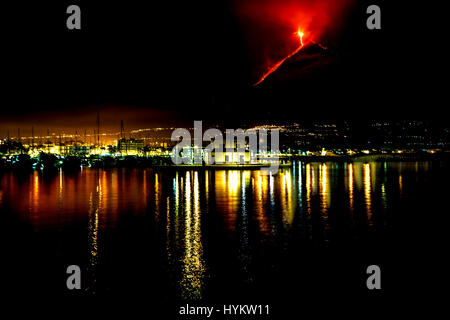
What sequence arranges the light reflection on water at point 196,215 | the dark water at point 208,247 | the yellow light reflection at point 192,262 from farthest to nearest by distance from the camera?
1. the light reflection on water at point 196,215
2. the dark water at point 208,247
3. the yellow light reflection at point 192,262

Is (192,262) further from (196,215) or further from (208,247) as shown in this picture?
(196,215)

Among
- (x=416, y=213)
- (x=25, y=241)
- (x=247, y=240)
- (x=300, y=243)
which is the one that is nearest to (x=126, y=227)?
(x=25, y=241)

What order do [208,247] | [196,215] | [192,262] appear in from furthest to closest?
[196,215]
[208,247]
[192,262]

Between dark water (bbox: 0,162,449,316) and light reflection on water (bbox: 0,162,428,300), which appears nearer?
dark water (bbox: 0,162,449,316)

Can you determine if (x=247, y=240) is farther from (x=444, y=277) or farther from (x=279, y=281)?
(x=444, y=277)

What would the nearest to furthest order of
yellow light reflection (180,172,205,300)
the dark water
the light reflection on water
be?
yellow light reflection (180,172,205,300) < the dark water < the light reflection on water

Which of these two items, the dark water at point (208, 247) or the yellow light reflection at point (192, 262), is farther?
the dark water at point (208, 247)

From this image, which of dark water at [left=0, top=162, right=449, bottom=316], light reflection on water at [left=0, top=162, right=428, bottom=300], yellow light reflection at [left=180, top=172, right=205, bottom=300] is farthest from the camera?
light reflection on water at [left=0, top=162, right=428, bottom=300]

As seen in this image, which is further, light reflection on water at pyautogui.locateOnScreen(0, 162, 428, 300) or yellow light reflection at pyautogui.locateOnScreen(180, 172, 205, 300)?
light reflection on water at pyautogui.locateOnScreen(0, 162, 428, 300)

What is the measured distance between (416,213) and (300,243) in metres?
5.63

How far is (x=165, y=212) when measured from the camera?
43.4 ft

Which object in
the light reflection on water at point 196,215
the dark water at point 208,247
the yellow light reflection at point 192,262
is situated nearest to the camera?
the yellow light reflection at point 192,262

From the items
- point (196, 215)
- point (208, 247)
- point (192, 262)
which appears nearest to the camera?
point (192, 262)

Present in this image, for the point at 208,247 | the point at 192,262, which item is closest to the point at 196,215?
the point at 208,247
